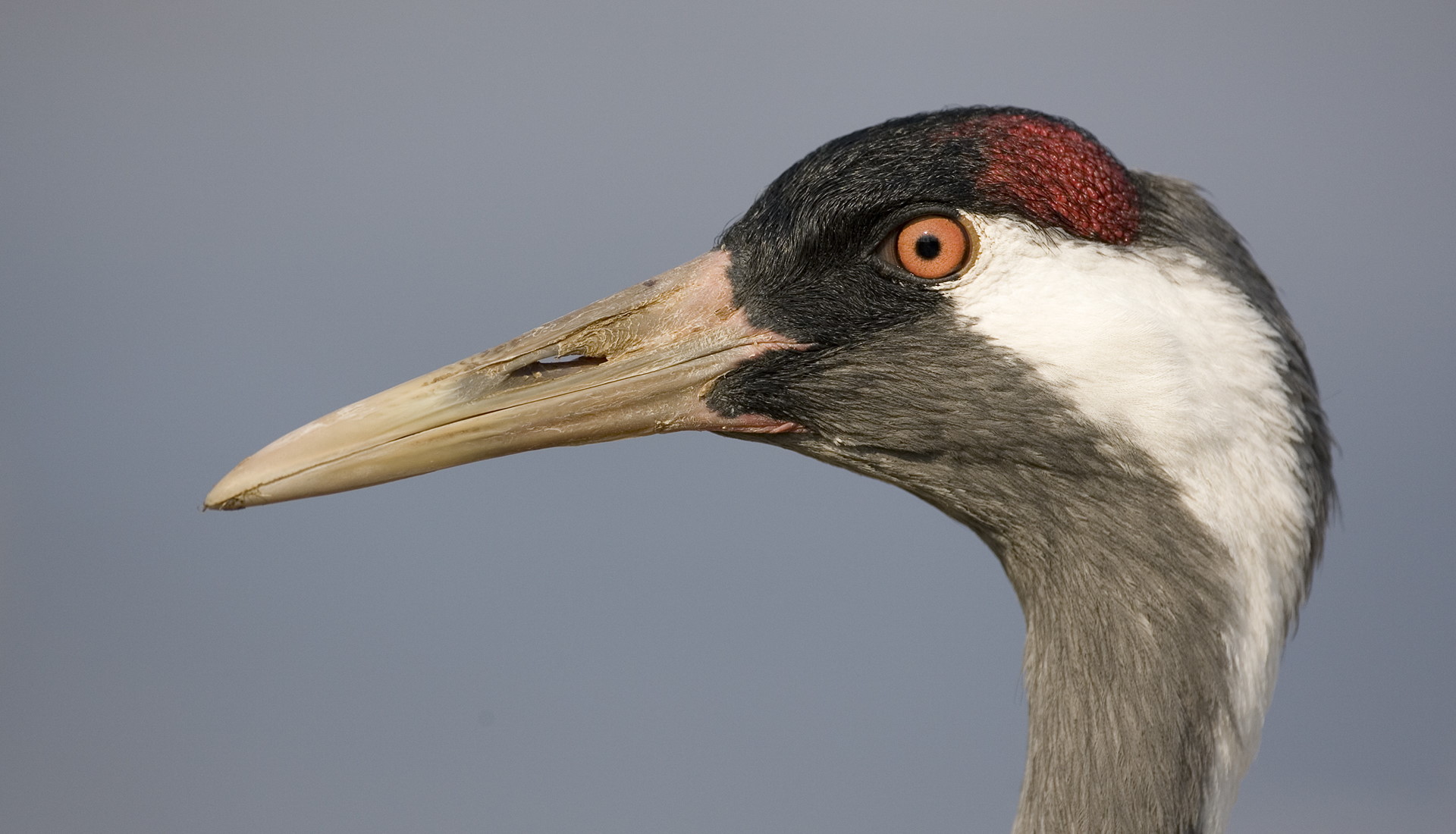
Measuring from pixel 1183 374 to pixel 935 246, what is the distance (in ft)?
1.67

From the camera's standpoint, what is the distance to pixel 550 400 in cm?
233

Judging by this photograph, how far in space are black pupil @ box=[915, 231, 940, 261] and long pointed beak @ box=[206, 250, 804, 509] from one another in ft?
0.98

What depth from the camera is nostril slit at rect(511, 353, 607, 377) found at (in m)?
2.37

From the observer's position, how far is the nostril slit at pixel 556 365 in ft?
7.77

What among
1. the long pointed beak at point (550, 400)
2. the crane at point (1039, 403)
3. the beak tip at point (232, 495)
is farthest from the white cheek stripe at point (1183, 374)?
the beak tip at point (232, 495)

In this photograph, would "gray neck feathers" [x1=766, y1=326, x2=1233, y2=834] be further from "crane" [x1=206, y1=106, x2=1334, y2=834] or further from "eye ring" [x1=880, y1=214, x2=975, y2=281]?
"eye ring" [x1=880, y1=214, x2=975, y2=281]

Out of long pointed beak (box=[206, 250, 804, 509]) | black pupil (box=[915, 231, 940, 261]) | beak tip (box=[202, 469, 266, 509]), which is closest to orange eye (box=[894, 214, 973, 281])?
black pupil (box=[915, 231, 940, 261])

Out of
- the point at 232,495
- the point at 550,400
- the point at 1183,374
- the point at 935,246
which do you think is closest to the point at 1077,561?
the point at 1183,374

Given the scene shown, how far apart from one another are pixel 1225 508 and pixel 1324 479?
28 cm

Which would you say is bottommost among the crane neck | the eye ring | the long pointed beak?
the crane neck

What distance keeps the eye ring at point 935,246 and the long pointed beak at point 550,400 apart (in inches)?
11.2

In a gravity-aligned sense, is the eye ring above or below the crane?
above

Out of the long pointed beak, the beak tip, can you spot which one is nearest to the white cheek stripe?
the long pointed beak

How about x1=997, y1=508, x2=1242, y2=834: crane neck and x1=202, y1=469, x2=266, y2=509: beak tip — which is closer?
x1=997, y1=508, x2=1242, y2=834: crane neck
